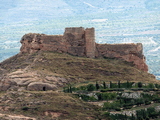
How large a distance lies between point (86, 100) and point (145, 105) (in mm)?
5873

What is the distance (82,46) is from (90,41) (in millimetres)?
1228

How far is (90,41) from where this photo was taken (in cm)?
7538

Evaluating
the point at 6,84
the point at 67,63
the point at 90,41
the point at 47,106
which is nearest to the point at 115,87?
the point at 67,63

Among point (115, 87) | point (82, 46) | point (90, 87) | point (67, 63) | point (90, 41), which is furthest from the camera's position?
point (82, 46)

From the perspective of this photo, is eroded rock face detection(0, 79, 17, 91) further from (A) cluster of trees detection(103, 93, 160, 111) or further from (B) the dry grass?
(A) cluster of trees detection(103, 93, 160, 111)

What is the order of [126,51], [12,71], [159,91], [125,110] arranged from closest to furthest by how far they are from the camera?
[125,110] < [159,91] < [12,71] < [126,51]

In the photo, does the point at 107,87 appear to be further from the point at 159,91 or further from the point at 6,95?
the point at 6,95

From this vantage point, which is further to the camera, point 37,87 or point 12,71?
point 12,71

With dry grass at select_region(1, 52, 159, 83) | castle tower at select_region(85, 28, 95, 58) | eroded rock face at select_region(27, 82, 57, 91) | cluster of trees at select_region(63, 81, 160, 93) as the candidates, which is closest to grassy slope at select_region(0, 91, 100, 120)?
eroded rock face at select_region(27, 82, 57, 91)

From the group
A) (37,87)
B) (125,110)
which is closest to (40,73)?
(37,87)

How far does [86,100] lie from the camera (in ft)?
205

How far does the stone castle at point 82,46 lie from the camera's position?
75.7 m

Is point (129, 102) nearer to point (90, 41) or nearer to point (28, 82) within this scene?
point (28, 82)

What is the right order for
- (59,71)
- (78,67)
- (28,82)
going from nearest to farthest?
(28,82) → (59,71) → (78,67)
